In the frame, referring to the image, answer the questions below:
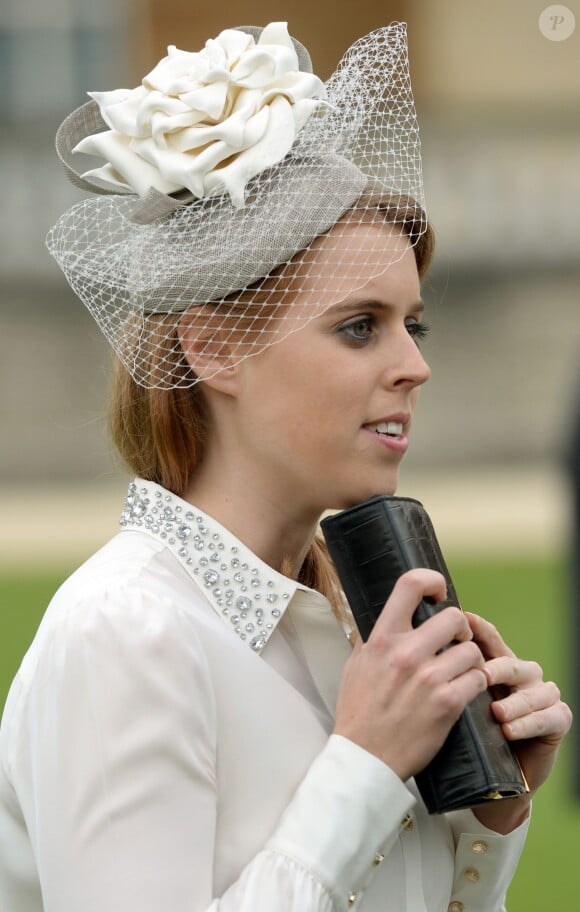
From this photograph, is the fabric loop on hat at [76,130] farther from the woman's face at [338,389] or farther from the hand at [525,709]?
the hand at [525,709]

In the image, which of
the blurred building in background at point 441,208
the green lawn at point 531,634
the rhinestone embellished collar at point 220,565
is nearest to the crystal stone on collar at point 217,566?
the rhinestone embellished collar at point 220,565

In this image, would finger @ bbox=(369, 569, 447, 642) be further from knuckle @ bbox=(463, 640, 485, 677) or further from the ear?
the ear

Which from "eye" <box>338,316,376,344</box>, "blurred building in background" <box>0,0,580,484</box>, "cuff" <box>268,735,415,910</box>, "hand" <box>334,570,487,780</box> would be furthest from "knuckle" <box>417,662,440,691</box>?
"blurred building in background" <box>0,0,580,484</box>

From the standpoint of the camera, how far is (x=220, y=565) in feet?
6.49

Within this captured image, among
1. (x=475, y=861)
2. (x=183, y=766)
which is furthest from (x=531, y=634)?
(x=183, y=766)

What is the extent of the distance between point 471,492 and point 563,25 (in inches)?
458

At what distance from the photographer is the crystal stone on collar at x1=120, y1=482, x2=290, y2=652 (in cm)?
196

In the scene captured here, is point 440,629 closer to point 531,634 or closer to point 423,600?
point 423,600

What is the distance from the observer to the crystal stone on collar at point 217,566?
196 cm

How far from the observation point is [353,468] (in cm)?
198

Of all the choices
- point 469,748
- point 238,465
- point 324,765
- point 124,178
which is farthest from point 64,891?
point 124,178

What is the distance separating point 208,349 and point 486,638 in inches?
21.6

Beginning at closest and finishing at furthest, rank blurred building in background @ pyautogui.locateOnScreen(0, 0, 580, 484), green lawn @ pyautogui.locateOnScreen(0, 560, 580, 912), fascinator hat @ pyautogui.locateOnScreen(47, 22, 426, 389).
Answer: fascinator hat @ pyautogui.locateOnScreen(47, 22, 426, 389), green lawn @ pyautogui.locateOnScreen(0, 560, 580, 912), blurred building in background @ pyautogui.locateOnScreen(0, 0, 580, 484)

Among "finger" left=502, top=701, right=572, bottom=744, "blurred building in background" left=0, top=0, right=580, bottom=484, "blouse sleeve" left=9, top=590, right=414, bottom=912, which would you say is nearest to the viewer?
"blouse sleeve" left=9, top=590, right=414, bottom=912
